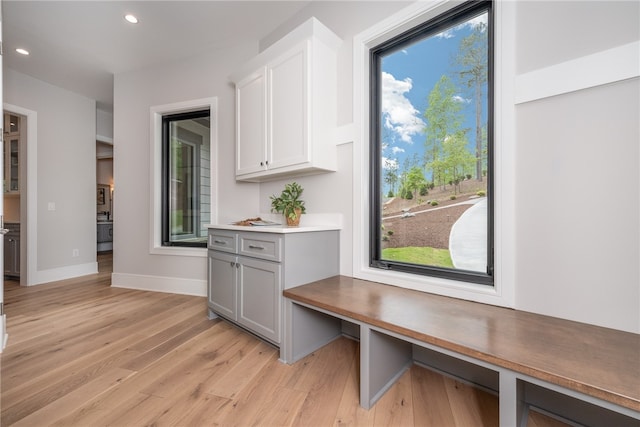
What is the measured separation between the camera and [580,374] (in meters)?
0.86

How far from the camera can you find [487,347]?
1.03m

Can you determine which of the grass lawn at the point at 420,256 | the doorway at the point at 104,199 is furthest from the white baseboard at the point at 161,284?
the doorway at the point at 104,199

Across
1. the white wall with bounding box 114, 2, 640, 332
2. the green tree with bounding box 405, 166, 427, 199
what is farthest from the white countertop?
the white wall with bounding box 114, 2, 640, 332

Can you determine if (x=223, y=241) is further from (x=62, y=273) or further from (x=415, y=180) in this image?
(x=62, y=273)

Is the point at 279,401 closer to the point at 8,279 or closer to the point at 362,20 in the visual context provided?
the point at 362,20

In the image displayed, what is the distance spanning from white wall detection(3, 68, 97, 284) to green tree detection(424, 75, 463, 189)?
4.90 metres

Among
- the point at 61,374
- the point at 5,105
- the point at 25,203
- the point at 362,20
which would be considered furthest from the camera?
the point at 25,203

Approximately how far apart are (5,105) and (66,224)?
1.64 metres

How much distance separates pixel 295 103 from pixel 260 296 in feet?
4.69

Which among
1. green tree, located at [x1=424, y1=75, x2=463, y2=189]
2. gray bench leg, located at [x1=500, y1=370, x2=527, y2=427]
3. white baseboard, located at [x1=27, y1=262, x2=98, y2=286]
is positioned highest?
green tree, located at [x1=424, y1=75, x2=463, y2=189]

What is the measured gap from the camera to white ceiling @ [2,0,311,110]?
2520 mm

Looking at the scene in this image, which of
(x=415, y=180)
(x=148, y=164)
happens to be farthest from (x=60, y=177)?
(x=415, y=180)

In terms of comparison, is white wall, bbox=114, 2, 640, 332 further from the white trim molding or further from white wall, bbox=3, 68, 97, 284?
white wall, bbox=3, 68, 97, 284

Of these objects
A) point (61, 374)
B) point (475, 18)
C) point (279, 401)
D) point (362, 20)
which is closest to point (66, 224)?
point (61, 374)
